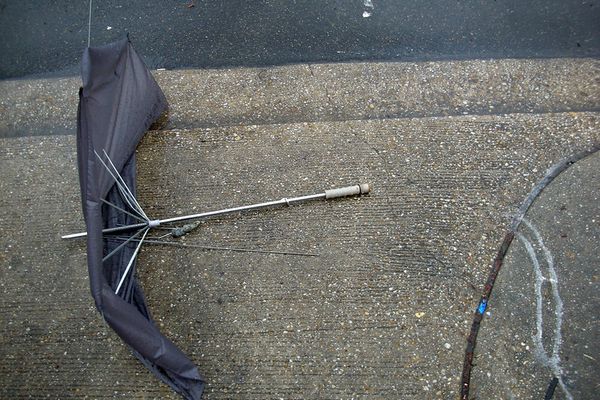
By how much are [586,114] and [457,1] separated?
1.70 metres

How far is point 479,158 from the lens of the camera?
376 cm

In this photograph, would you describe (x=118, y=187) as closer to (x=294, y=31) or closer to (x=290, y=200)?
(x=290, y=200)

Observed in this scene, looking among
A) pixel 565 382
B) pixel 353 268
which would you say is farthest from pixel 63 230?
pixel 565 382

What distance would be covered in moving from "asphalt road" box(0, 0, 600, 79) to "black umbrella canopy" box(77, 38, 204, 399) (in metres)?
1.05

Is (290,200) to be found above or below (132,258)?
above

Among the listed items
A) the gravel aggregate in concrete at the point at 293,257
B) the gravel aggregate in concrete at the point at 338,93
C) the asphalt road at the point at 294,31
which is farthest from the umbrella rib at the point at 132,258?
the asphalt road at the point at 294,31

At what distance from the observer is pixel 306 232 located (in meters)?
3.48

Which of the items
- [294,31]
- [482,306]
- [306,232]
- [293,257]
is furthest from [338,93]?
[482,306]

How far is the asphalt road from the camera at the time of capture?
4590 mm

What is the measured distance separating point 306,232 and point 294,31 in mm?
2206

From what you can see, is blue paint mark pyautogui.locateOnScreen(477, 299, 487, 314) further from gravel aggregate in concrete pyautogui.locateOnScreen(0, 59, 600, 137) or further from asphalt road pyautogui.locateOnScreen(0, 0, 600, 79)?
asphalt road pyautogui.locateOnScreen(0, 0, 600, 79)

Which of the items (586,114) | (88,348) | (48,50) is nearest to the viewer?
(88,348)

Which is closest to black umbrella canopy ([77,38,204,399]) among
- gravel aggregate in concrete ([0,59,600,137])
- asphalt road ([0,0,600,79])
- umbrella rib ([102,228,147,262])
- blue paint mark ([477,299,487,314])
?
umbrella rib ([102,228,147,262])

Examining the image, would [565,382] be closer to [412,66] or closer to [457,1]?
[412,66]
